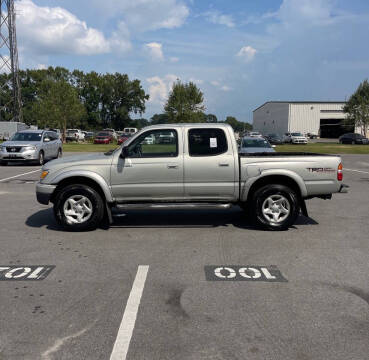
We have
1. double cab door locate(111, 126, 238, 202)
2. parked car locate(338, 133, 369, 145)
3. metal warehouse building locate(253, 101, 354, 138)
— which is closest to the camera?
double cab door locate(111, 126, 238, 202)

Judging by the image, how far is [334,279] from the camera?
15.1ft

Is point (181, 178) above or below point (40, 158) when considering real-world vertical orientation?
above

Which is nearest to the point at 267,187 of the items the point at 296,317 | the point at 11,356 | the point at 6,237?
the point at 296,317

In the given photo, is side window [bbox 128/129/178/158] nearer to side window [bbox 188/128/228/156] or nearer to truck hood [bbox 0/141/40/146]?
side window [bbox 188/128/228/156]

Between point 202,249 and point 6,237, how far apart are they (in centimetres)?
320

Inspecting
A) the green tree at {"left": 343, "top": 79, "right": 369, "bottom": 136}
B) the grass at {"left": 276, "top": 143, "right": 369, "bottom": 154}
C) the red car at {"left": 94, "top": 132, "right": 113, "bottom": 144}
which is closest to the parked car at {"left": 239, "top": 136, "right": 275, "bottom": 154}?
the grass at {"left": 276, "top": 143, "right": 369, "bottom": 154}

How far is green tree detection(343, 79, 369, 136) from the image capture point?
2335 inches

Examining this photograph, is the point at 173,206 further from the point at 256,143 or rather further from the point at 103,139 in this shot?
the point at 103,139

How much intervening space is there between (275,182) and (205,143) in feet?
4.62

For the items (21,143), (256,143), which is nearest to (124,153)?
(256,143)

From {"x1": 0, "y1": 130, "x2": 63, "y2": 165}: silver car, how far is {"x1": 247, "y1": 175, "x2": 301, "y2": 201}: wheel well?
1392 cm

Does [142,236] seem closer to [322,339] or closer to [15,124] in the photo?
[322,339]

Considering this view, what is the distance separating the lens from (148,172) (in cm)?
666

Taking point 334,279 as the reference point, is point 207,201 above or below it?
above
